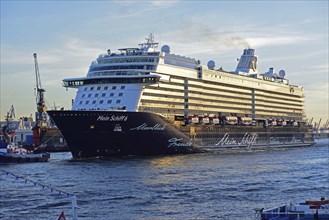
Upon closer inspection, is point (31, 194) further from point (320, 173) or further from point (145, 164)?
point (320, 173)

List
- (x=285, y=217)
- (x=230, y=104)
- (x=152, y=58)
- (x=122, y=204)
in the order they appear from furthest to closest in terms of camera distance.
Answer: (x=230, y=104)
(x=152, y=58)
(x=122, y=204)
(x=285, y=217)

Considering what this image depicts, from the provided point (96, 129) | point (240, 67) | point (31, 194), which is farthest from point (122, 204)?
point (240, 67)

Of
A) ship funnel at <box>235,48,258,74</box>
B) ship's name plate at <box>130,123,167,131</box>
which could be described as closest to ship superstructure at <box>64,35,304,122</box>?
ship's name plate at <box>130,123,167,131</box>

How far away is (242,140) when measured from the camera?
105 meters

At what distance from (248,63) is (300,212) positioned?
105 meters

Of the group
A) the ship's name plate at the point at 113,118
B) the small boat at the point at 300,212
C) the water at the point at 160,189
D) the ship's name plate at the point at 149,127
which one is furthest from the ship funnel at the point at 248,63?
the small boat at the point at 300,212

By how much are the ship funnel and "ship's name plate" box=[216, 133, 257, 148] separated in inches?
1030

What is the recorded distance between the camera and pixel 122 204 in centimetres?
4028

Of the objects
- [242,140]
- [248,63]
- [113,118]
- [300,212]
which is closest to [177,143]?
[113,118]

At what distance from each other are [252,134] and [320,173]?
48.1 m

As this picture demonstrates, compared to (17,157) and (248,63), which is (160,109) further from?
(248,63)

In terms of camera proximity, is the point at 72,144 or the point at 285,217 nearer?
the point at 285,217

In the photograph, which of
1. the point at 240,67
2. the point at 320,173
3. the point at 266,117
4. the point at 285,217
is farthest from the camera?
the point at 240,67

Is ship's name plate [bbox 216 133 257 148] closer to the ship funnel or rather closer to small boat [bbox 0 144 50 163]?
the ship funnel
